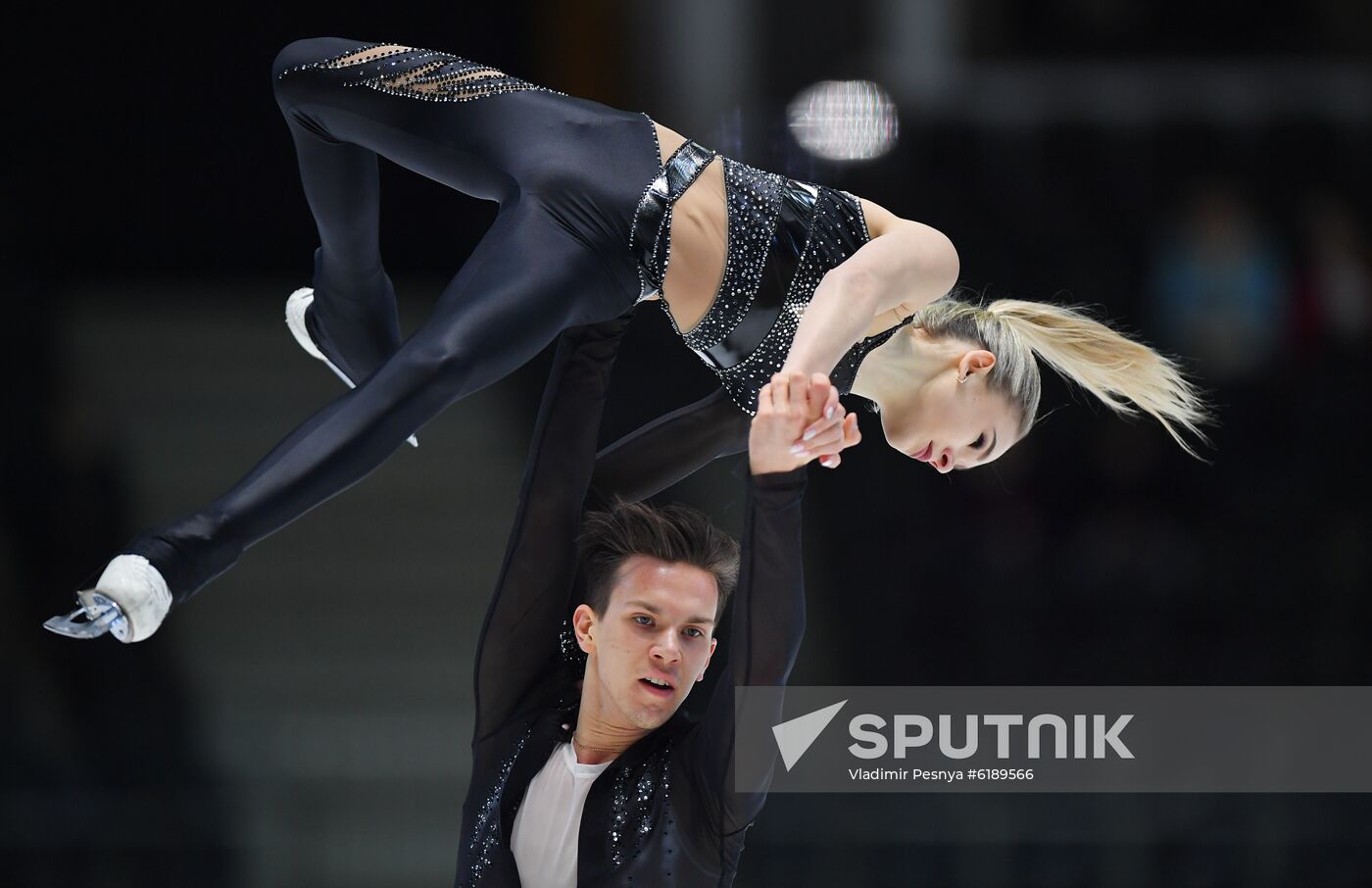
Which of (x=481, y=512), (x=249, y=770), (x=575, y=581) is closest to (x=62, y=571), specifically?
(x=249, y=770)

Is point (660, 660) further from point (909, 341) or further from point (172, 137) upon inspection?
point (172, 137)

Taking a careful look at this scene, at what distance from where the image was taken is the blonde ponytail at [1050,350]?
295 cm

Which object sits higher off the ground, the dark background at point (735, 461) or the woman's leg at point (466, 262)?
the dark background at point (735, 461)

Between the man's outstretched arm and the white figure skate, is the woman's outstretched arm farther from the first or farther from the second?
the white figure skate

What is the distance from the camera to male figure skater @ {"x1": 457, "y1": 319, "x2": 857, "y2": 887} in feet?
8.54

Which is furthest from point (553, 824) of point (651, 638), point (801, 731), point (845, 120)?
point (845, 120)

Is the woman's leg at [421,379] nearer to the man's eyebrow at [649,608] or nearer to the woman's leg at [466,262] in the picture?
the woman's leg at [466,262]

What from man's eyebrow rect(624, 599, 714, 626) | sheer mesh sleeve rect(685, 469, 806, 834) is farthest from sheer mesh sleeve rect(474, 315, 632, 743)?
sheer mesh sleeve rect(685, 469, 806, 834)

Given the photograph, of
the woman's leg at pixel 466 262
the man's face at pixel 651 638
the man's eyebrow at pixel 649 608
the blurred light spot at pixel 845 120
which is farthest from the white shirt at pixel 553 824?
the blurred light spot at pixel 845 120

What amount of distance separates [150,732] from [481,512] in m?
1.29

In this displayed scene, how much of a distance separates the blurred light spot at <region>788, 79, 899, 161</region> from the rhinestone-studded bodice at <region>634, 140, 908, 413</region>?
551 millimetres

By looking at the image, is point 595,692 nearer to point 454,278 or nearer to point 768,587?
point 768,587

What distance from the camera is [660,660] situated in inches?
103

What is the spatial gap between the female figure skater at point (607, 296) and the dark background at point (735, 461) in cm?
130
